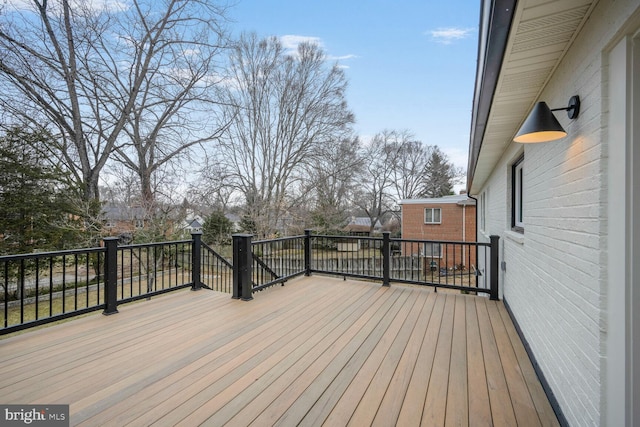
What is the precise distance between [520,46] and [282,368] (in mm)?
2828

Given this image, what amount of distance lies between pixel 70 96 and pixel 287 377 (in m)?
9.88

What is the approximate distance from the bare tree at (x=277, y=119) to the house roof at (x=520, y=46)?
1114cm

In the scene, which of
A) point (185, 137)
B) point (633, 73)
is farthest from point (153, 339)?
point (185, 137)

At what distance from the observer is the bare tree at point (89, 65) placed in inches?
273

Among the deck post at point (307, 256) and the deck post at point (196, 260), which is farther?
the deck post at point (307, 256)

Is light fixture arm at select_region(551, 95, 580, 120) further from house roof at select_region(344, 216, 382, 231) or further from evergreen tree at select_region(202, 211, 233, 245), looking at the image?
house roof at select_region(344, 216, 382, 231)

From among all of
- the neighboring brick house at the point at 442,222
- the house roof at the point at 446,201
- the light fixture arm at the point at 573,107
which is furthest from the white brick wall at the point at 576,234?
the house roof at the point at 446,201

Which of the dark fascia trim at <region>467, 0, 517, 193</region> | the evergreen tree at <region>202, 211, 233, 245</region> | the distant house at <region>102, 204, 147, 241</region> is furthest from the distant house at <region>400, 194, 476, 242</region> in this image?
the dark fascia trim at <region>467, 0, 517, 193</region>

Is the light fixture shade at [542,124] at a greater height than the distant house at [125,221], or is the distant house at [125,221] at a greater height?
the light fixture shade at [542,124]

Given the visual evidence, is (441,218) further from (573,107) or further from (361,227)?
(573,107)

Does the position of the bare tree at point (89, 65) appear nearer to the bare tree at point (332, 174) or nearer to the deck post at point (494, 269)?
the bare tree at point (332, 174)

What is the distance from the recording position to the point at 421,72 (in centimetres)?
844

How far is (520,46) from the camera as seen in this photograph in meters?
1.61

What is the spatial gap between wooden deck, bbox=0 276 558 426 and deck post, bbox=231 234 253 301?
42 cm
